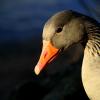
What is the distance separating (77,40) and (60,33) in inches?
8.2

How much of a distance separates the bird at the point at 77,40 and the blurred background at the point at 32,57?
6.88 ft

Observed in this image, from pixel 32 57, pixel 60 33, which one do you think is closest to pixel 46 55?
pixel 60 33

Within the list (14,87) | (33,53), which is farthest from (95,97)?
(33,53)

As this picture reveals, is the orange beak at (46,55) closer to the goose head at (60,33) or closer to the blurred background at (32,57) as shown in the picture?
the goose head at (60,33)

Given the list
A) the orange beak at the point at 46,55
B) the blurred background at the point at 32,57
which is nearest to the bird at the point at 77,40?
the orange beak at the point at 46,55

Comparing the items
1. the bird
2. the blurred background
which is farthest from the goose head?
the blurred background

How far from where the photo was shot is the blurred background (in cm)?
707

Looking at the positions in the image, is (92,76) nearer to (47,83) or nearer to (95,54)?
(95,54)

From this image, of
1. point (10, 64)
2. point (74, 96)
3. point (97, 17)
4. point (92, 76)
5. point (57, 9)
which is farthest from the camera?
point (57, 9)

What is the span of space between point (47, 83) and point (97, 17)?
5.70 feet

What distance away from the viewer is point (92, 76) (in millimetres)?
4750

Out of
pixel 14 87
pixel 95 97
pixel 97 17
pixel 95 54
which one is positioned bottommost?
pixel 14 87

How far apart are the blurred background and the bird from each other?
2.10m

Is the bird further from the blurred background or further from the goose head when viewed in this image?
the blurred background
